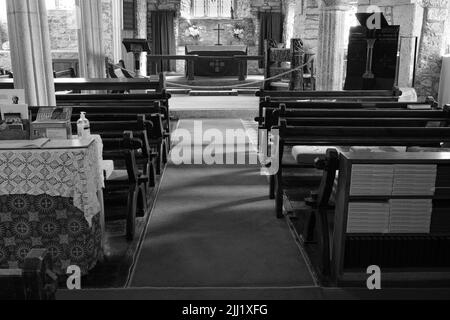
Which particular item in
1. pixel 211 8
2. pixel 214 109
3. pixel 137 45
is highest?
pixel 211 8

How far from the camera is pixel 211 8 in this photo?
17109mm

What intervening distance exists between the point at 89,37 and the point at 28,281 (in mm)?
9054

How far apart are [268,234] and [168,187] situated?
1639mm

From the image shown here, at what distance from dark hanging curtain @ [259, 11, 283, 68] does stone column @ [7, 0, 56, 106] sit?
12541mm

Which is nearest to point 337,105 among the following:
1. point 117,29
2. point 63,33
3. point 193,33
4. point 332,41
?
point 332,41

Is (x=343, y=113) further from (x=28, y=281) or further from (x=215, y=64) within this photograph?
(x=215, y=64)

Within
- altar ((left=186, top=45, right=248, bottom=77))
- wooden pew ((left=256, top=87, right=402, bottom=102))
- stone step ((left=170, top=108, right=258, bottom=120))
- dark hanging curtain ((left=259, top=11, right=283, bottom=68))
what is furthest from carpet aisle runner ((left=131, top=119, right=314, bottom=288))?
dark hanging curtain ((left=259, top=11, right=283, bottom=68))

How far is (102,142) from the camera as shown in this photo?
3.81m

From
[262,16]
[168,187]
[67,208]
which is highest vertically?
[262,16]

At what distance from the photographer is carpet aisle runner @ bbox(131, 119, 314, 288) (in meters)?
3.25

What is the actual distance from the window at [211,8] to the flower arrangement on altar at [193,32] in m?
0.49

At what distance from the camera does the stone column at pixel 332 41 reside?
316 inches
